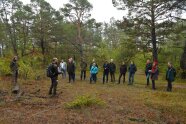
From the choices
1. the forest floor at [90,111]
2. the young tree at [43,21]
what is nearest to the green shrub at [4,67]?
the forest floor at [90,111]

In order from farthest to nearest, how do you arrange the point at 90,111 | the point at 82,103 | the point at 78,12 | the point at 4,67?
the point at 78,12 < the point at 4,67 < the point at 82,103 < the point at 90,111

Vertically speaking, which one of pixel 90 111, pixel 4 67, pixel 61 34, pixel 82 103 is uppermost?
pixel 61 34

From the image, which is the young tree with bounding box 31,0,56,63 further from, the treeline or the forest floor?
the forest floor

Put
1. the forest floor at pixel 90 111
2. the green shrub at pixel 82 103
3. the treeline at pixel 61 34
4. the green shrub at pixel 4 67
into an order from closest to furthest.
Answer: the forest floor at pixel 90 111
the green shrub at pixel 82 103
the green shrub at pixel 4 67
the treeline at pixel 61 34

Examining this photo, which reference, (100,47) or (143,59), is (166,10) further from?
(100,47)

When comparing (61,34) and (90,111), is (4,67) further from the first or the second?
(61,34)

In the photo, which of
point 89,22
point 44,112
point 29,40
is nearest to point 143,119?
point 44,112

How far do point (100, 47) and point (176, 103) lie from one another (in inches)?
1142

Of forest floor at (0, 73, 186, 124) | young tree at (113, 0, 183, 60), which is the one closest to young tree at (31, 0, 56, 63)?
young tree at (113, 0, 183, 60)

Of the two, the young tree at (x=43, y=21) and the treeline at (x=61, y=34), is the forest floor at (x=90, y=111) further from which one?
the young tree at (x=43, y=21)

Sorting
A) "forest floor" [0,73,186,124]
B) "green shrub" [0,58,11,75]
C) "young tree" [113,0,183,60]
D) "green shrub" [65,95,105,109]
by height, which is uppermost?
"young tree" [113,0,183,60]

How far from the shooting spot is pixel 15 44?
1689 inches

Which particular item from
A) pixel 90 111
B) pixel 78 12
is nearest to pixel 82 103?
pixel 90 111

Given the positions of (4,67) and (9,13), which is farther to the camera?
(9,13)
